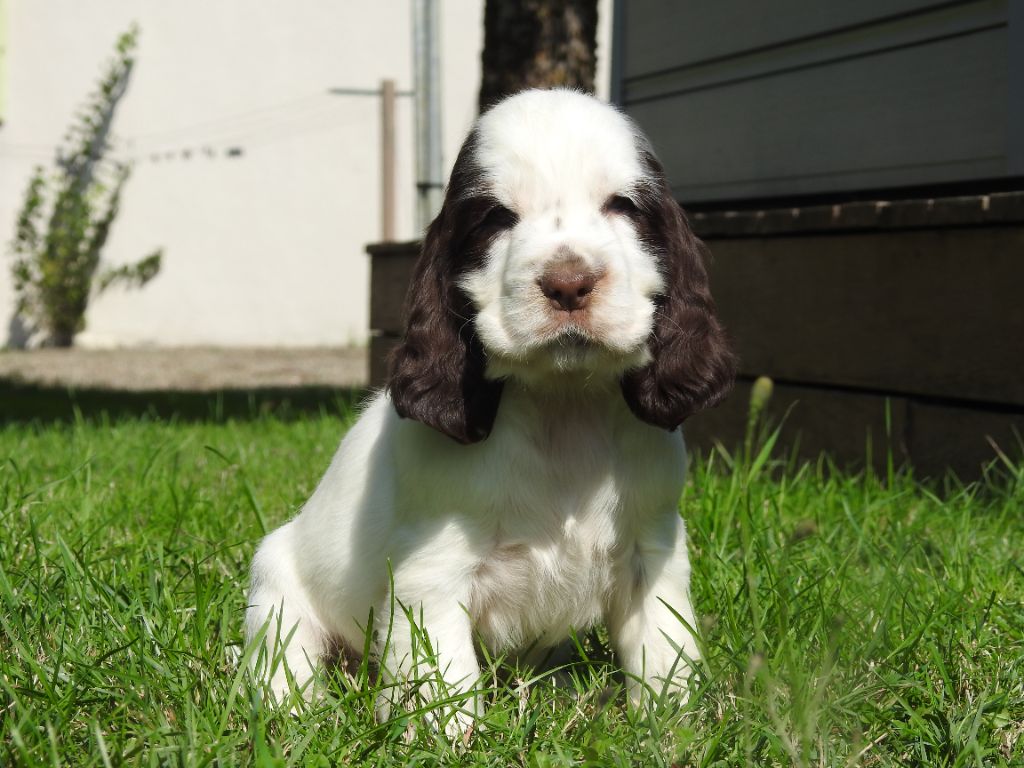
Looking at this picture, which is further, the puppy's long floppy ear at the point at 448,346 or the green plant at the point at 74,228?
the green plant at the point at 74,228

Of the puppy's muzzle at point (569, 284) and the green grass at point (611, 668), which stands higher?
the puppy's muzzle at point (569, 284)

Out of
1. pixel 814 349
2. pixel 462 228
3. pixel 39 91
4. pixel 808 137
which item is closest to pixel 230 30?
pixel 39 91

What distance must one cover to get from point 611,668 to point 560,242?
0.95 metres

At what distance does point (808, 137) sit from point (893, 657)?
11.9ft

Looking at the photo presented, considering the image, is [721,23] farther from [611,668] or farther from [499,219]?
[611,668]

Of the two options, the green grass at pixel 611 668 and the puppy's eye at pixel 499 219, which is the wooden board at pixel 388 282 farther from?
the puppy's eye at pixel 499 219

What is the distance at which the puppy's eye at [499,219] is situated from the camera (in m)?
2.17

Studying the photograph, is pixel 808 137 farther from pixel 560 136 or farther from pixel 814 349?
pixel 560 136

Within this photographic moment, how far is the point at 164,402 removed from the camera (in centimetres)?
830

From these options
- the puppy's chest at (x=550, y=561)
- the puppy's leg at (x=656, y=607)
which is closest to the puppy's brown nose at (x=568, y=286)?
the puppy's chest at (x=550, y=561)

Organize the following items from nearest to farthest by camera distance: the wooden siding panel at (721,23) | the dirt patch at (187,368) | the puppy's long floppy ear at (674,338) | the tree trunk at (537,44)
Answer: the puppy's long floppy ear at (674,338)
the wooden siding panel at (721,23)
the tree trunk at (537,44)
the dirt patch at (187,368)

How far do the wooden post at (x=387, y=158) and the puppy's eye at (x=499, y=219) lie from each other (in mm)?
12894

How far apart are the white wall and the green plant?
0.52ft

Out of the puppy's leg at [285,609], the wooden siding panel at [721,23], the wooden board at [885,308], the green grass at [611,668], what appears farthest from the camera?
the wooden siding panel at [721,23]
